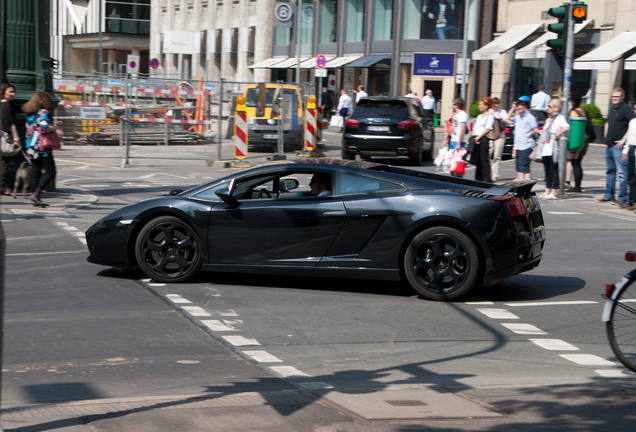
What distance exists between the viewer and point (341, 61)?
49.7m

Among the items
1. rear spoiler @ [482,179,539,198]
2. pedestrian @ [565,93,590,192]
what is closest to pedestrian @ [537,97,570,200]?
pedestrian @ [565,93,590,192]

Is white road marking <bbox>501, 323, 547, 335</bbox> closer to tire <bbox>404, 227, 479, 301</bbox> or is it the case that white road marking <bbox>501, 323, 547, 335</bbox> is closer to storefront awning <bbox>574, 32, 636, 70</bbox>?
tire <bbox>404, 227, 479, 301</bbox>

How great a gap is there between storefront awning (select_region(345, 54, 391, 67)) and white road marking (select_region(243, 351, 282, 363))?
4200 cm

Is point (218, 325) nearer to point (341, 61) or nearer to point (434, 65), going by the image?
point (434, 65)

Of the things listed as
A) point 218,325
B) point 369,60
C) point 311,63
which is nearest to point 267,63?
point 311,63

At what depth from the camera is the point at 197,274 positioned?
8.34m

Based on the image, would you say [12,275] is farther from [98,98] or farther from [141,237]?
[98,98]

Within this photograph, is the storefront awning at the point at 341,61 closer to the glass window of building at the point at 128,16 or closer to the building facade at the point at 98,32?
the building facade at the point at 98,32

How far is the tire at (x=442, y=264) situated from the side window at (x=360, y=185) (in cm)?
55

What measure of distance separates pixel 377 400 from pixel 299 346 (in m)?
1.36

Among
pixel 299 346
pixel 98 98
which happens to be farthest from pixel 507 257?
pixel 98 98

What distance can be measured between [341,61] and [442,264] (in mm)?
43249

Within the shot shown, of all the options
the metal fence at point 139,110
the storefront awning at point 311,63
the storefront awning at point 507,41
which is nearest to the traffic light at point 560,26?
the metal fence at point 139,110

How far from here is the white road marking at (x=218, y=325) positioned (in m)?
6.53
